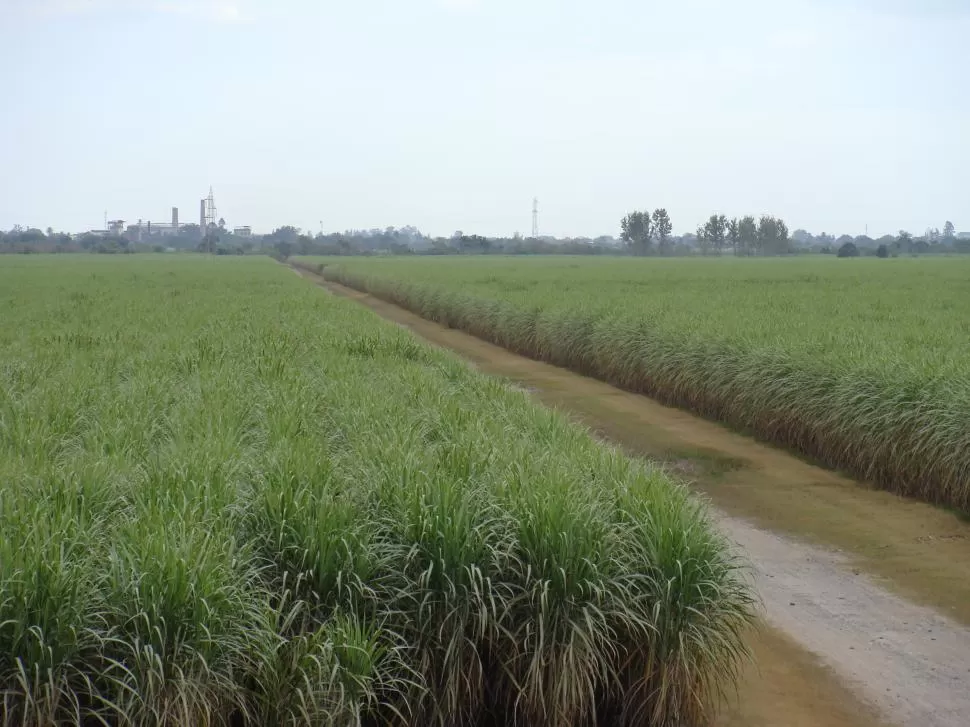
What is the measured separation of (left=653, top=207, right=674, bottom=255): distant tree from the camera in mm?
123250

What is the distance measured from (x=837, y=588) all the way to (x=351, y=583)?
3.84m

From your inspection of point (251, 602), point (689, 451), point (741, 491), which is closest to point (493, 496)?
point (251, 602)

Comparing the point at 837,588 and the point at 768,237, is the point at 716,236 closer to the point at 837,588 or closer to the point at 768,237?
the point at 768,237

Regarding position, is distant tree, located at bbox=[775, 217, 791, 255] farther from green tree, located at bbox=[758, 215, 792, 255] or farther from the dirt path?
the dirt path

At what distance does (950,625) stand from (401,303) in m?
29.8

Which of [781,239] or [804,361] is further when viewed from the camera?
[781,239]

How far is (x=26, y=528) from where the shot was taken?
13.1 feet

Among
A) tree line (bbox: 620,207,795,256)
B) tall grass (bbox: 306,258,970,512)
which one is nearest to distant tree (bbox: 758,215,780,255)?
tree line (bbox: 620,207,795,256)

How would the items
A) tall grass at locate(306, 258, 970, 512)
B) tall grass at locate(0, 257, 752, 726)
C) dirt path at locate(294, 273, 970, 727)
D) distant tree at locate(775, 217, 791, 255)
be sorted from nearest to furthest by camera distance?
tall grass at locate(0, 257, 752, 726), dirt path at locate(294, 273, 970, 727), tall grass at locate(306, 258, 970, 512), distant tree at locate(775, 217, 791, 255)

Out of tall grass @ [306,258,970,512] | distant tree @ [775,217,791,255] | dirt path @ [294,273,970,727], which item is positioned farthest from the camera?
distant tree @ [775,217,791,255]

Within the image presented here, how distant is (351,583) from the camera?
418cm

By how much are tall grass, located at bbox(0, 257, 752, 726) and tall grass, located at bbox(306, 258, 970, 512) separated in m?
3.61

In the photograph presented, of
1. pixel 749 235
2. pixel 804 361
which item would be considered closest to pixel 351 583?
pixel 804 361

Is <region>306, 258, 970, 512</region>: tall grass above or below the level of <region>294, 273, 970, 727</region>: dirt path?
above
